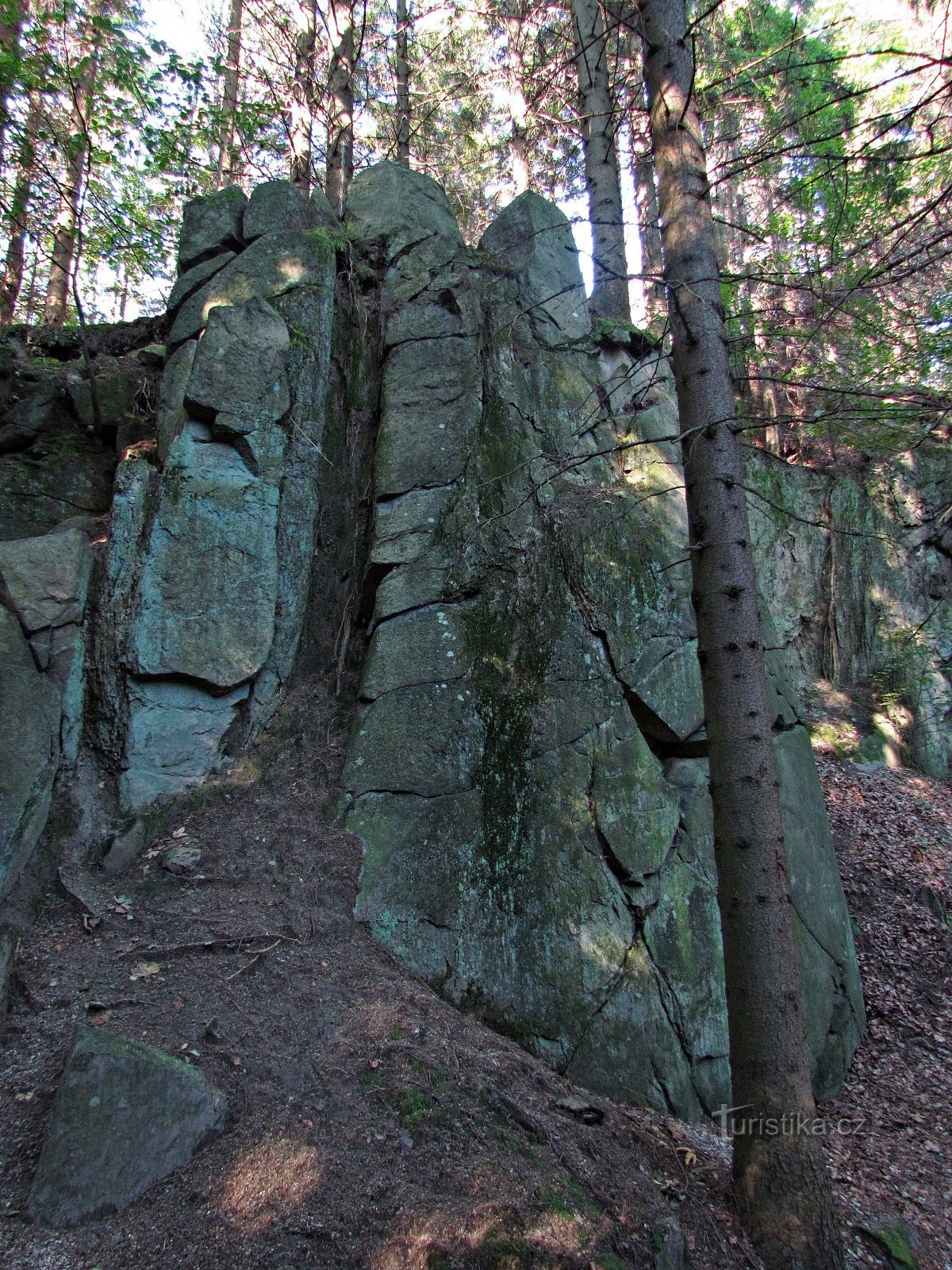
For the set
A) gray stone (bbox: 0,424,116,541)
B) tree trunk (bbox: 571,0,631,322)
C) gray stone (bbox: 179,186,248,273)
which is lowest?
gray stone (bbox: 0,424,116,541)

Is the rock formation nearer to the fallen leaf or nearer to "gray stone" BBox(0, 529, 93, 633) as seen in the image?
"gray stone" BBox(0, 529, 93, 633)

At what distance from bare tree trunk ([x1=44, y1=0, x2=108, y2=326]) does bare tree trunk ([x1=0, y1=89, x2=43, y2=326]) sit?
45 cm

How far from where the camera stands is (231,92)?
16.9 m

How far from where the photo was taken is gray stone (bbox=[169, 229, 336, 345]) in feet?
28.2

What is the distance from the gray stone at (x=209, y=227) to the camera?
358 inches

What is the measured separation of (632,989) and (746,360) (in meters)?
12.4

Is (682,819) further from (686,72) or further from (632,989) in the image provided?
(686,72)

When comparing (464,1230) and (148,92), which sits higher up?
(148,92)

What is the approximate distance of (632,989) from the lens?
5844 mm

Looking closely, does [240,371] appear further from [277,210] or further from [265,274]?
[277,210]

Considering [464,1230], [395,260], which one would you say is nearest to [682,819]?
[464,1230]

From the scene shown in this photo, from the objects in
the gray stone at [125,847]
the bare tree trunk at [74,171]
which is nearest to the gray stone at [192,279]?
the bare tree trunk at [74,171]

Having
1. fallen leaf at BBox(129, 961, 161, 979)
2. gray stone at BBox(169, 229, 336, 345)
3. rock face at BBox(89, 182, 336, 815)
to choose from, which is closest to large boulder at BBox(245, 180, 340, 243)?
rock face at BBox(89, 182, 336, 815)

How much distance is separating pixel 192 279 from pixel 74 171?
4727 mm
